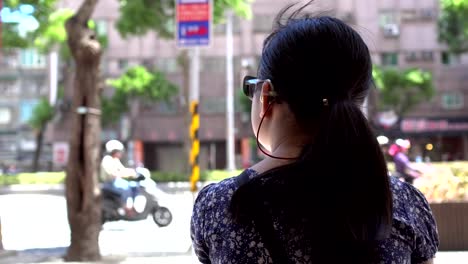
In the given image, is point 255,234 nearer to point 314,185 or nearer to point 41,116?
point 314,185

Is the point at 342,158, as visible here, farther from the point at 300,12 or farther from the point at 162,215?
the point at 162,215

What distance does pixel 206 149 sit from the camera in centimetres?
4066

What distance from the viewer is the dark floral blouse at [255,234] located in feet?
3.82

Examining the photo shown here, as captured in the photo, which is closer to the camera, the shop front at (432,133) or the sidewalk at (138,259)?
the sidewalk at (138,259)

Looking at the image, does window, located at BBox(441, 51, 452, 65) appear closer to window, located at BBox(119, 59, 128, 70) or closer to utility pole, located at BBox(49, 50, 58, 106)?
window, located at BBox(119, 59, 128, 70)

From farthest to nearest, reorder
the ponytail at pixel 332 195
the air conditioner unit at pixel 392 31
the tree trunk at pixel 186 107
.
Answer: the air conditioner unit at pixel 392 31
the tree trunk at pixel 186 107
the ponytail at pixel 332 195

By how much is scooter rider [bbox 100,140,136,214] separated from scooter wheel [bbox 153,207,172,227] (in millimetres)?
558

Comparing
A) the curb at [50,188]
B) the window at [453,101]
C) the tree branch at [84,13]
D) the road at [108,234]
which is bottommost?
the curb at [50,188]

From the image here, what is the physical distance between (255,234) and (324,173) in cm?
18

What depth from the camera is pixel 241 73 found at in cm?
3728

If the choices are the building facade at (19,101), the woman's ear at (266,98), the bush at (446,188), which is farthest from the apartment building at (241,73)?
the woman's ear at (266,98)

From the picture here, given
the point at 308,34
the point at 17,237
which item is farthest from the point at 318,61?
the point at 17,237

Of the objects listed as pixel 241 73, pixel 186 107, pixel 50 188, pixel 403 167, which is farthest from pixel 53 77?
pixel 403 167

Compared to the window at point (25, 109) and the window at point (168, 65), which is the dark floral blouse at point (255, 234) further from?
the window at point (25, 109)
